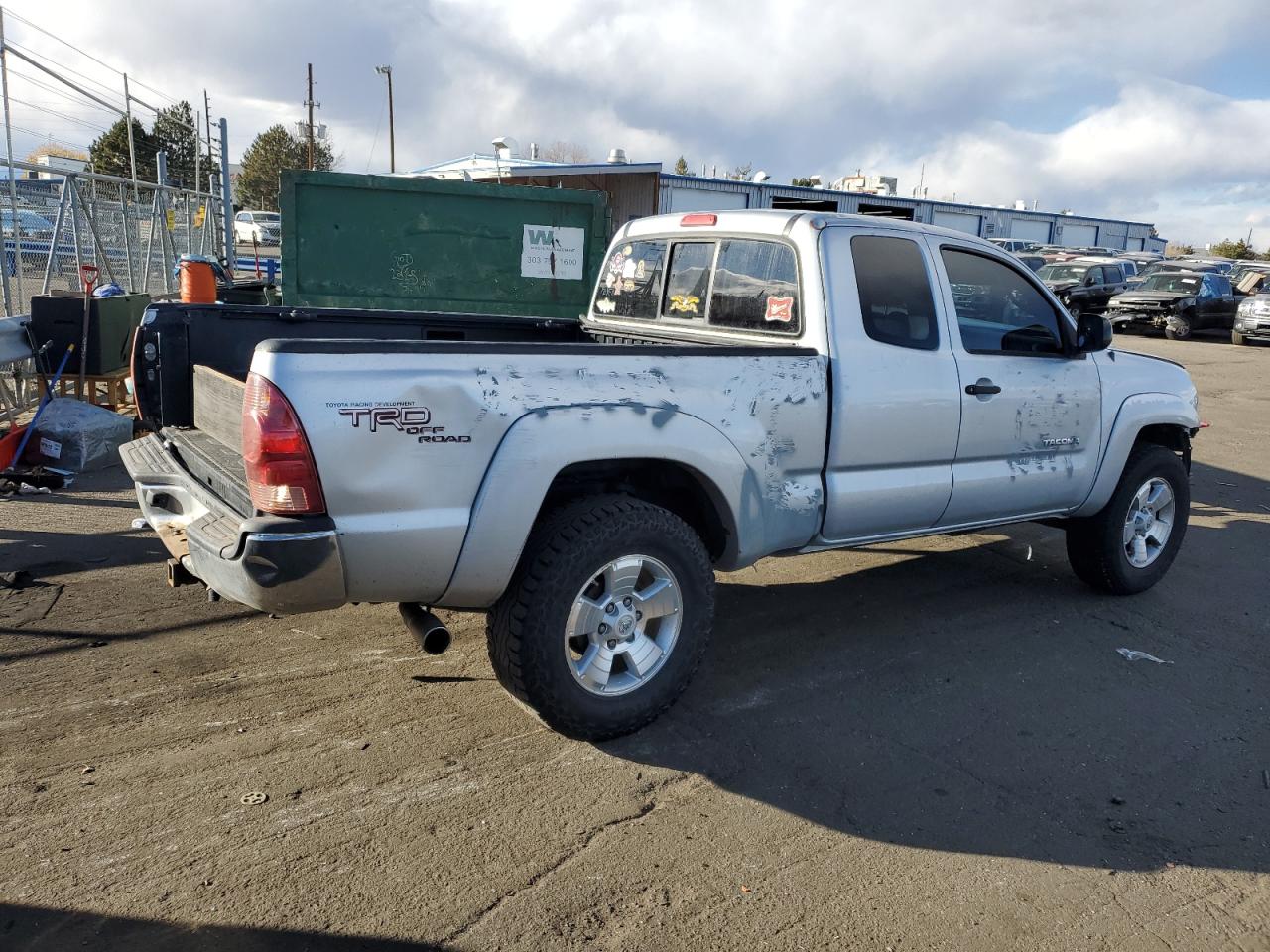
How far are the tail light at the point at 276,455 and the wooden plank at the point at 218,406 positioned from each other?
0.43m

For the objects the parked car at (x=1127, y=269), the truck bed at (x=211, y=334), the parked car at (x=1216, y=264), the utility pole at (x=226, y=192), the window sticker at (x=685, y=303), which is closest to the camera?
the truck bed at (x=211, y=334)

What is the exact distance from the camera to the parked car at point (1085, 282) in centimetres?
2650

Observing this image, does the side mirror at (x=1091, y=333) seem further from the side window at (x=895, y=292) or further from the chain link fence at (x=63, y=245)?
the chain link fence at (x=63, y=245)

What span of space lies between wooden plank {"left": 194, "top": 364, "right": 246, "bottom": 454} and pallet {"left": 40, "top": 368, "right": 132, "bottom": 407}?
539cm

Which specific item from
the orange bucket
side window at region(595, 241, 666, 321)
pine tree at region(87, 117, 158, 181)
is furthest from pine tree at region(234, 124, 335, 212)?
side window at region(595, 241, 666, 321)

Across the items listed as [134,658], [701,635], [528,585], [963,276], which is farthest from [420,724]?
[963,276]

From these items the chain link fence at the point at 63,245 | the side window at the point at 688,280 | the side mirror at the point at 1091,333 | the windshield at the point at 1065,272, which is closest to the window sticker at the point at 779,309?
the side window at the point at 688,280

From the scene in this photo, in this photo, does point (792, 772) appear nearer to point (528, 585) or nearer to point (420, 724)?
point (528, 585)

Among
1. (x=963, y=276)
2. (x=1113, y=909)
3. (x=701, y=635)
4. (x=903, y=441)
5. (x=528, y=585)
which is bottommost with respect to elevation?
(x=1113, y=909)

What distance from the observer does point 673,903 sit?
2902 millimetres

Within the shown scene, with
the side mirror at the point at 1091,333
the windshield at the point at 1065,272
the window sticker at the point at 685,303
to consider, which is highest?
the windshield at the point at 1065,272

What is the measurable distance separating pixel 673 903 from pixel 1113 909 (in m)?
1.31

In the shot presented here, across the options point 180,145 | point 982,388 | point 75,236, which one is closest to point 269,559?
point 982,388

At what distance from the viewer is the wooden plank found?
361 cm
